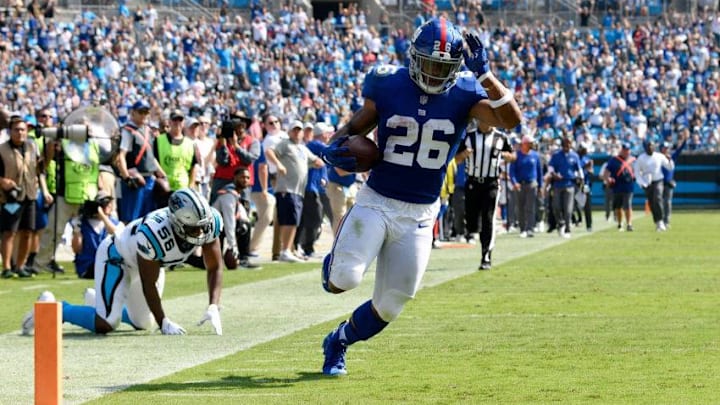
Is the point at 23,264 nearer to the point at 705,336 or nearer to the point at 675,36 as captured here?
the point at 705,336

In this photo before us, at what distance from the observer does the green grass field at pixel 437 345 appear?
7375 millimetres

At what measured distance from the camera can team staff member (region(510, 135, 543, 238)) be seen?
2550cm

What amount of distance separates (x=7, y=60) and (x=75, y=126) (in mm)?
21740

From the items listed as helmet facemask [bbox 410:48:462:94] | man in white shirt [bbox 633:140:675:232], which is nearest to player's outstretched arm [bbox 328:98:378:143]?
helmet facemask [bbox 410:48:462:94]

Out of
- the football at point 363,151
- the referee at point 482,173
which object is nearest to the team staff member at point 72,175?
the referee at point 482,173

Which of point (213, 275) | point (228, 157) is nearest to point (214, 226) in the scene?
point (213, 275)

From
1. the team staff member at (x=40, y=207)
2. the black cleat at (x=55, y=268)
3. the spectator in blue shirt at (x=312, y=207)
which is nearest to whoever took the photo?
the black cleat at (x=55, y=268)

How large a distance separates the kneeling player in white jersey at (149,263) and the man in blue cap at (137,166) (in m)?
6.01

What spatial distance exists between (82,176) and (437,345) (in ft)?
25.1

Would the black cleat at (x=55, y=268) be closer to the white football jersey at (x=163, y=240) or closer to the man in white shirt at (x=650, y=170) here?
the white football jersey at (x=163, y=240)

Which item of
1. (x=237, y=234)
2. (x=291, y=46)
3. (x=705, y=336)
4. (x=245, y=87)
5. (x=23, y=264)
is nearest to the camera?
(x=705, y=336)

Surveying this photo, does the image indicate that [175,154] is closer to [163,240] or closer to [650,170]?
[163,240]

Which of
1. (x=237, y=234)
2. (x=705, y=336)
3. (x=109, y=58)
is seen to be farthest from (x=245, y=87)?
(x=705, y=336)

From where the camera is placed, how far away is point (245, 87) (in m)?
39.2
